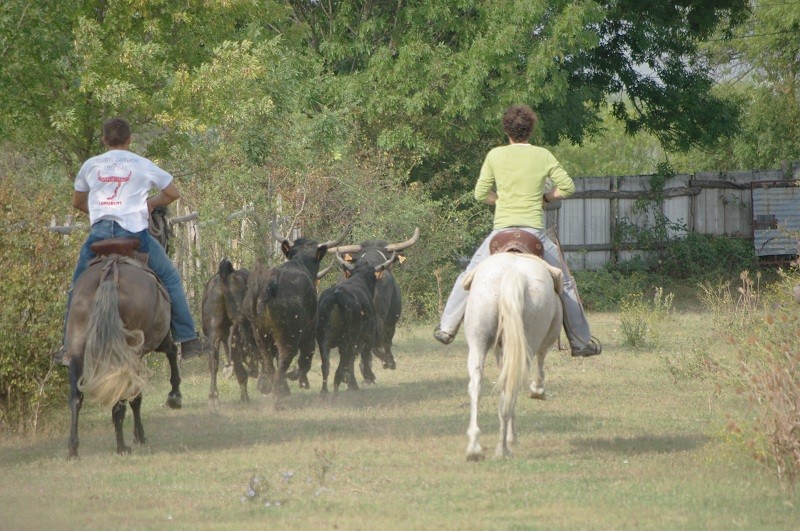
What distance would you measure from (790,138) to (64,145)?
91.1 feet

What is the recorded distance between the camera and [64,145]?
16.8 m

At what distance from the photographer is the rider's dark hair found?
1040 cm

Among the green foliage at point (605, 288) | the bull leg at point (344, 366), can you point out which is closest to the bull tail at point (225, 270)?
the bull leg at point (344, 366)

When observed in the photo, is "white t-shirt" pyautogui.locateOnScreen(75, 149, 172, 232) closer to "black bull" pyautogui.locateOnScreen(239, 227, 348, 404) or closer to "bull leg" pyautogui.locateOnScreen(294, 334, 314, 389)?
"black bull" pyautogui.locateOnScreen(239, 227, 348, 404)

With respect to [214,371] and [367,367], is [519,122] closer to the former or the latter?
[214,371]

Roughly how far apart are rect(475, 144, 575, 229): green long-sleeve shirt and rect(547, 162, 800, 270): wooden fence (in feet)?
69.4

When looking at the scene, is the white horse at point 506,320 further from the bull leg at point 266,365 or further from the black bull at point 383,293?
the black bull at point 383,293

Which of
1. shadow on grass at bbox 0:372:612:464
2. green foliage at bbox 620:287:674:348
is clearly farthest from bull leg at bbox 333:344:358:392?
green foliage at bbox 620:287:674:348

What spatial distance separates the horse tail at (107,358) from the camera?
9484mm

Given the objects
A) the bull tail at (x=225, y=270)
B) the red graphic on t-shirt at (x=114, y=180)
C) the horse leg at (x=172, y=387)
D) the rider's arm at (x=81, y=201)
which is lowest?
the horse leg at (x=172, y=387)

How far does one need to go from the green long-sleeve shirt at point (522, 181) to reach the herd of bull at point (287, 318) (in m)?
3.49

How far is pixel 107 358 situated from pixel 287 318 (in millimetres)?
3608

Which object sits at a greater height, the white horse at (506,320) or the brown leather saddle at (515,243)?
the brown leather saddle at (515,243)

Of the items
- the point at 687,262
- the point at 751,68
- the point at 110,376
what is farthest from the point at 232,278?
the point at 751,68
